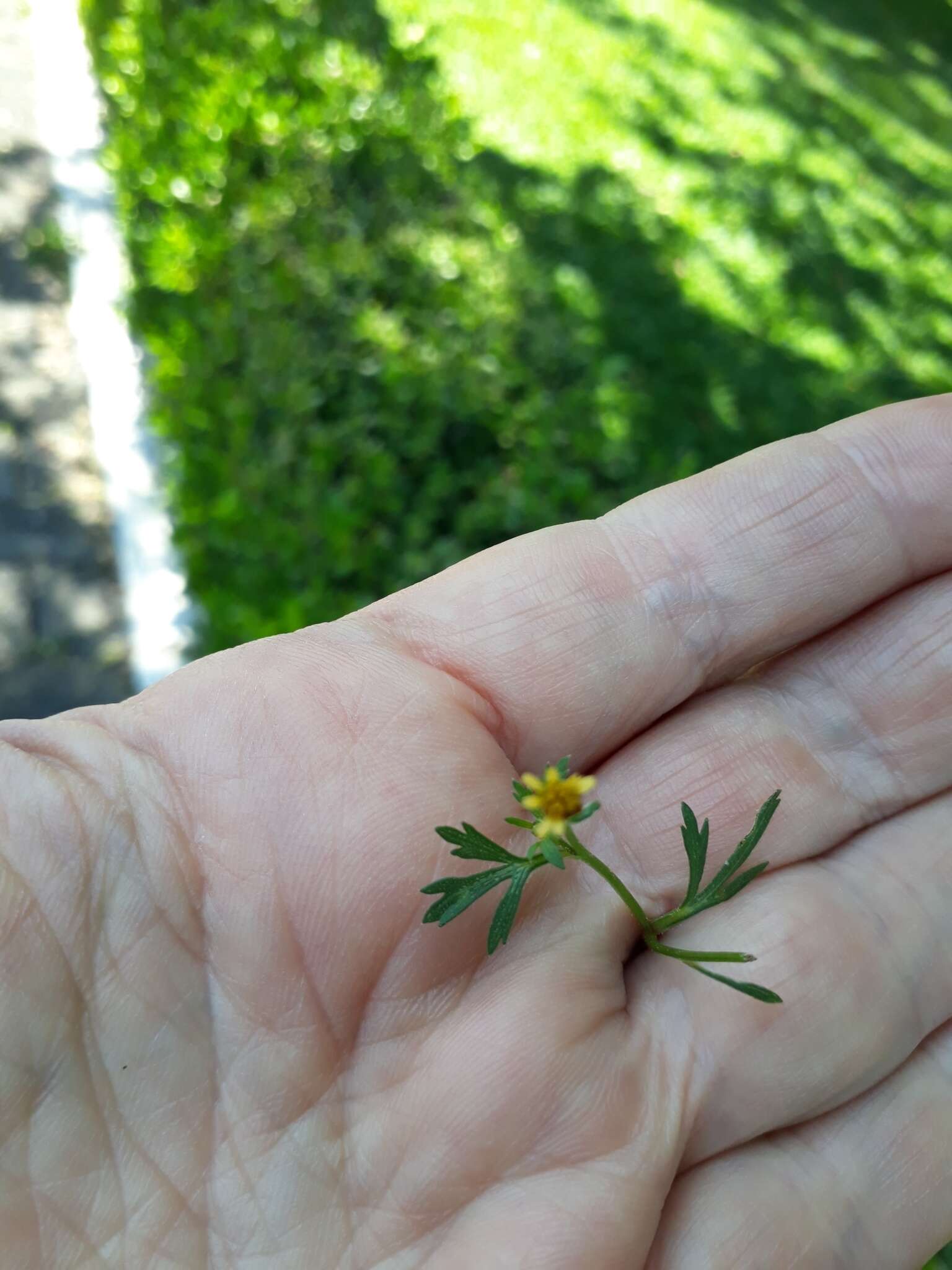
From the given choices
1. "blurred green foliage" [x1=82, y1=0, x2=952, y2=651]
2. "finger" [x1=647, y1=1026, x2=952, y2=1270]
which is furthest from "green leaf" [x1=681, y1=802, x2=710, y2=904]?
"blurred green foliage" [x1=82, y1=0, x2=952, y2=651]

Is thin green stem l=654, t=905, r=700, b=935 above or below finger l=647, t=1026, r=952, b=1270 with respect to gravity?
above

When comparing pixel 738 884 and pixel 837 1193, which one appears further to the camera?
pixel 837 1193

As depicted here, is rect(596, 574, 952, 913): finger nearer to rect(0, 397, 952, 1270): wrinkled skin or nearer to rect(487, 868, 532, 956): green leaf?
rect(0, 397, 952, 1270): wrinkled skin

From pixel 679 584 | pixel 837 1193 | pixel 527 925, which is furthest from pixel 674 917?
pixel 679 584

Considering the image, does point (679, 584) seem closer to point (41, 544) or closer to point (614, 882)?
point (614, 882)

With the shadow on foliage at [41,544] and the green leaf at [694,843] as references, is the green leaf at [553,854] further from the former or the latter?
the shadow on foliage at [41,544]

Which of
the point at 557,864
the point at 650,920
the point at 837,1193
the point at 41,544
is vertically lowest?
the point at 41,544
